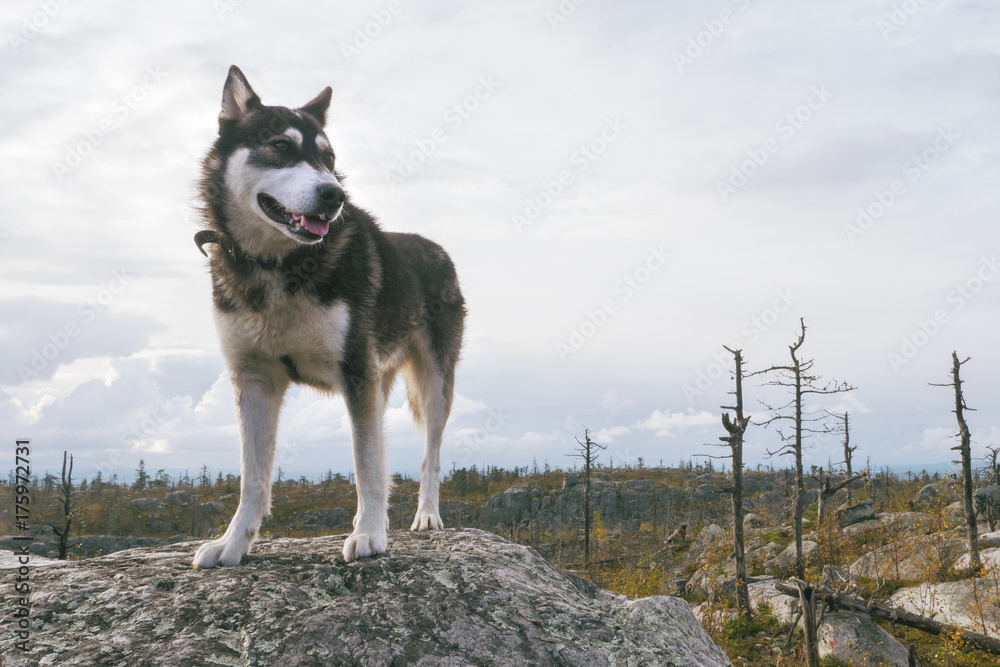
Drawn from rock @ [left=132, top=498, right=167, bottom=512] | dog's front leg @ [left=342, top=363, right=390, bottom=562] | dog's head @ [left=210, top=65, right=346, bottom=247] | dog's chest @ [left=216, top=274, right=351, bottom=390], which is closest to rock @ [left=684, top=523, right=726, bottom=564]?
dog's front leg @ [left=342, top=363, right=390, bottom=562]

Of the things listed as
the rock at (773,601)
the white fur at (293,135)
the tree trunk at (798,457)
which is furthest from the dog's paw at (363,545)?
the tree trunk at (798,457)

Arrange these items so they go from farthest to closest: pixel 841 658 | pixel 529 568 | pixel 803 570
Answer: pixel 803 570, pixel 841 658, pixel 529 568

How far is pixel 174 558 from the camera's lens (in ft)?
15.8

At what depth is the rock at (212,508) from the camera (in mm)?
81025

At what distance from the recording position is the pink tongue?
4.47 metres

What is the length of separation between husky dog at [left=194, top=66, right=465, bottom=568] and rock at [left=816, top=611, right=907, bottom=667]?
68.3 feet

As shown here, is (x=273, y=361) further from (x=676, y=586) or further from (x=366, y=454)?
(x=676, y=586)

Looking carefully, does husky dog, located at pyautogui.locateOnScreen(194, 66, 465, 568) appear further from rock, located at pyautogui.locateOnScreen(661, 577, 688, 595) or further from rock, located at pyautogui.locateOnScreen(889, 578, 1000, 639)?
rock, located at pyautogui.locateOnScreen(661, 577, 688, 595)

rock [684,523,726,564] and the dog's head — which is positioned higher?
the dog's head

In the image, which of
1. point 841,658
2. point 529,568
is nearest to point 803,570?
point 841,658

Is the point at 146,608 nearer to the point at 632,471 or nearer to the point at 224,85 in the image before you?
the point at 224,85

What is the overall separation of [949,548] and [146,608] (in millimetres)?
34300

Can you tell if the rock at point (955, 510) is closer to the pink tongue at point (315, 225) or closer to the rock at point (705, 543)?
the rock at point (705, 543)

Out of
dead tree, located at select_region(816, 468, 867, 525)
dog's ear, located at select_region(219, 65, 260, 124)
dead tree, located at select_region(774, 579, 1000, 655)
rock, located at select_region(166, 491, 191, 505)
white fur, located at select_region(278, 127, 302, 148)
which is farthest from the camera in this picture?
rock, located at select_region(166, 491, 191, 505)
